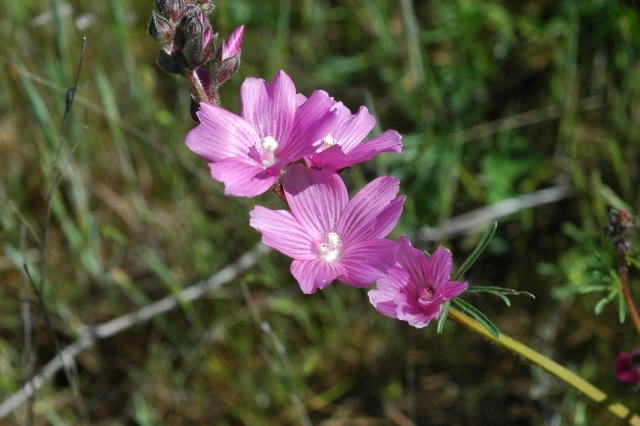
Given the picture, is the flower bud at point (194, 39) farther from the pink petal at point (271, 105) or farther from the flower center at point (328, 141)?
the flower center at point (328, 141)

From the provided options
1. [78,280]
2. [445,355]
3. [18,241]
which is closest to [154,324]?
[78,280]

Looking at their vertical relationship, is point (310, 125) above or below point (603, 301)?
above

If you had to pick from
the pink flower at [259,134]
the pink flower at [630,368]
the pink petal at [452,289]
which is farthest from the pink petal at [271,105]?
the pink flower at [630,368]

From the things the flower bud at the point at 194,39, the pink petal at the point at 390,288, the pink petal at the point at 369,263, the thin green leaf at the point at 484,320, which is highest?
the flower bud at the point at 194,39

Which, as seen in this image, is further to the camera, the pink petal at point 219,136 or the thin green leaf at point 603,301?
the thin green leaf at point 603,301

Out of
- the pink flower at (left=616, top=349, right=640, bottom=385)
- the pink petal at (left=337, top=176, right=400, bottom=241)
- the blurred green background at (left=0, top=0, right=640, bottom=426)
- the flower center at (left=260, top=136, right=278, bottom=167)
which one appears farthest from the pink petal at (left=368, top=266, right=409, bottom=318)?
the blurred green background at (left=0, top=0, right=640, bottom=426)

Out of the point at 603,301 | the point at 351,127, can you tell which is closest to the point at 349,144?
the point at 351,127

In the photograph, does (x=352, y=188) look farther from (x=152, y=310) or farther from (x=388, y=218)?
(x=388, y=218)
